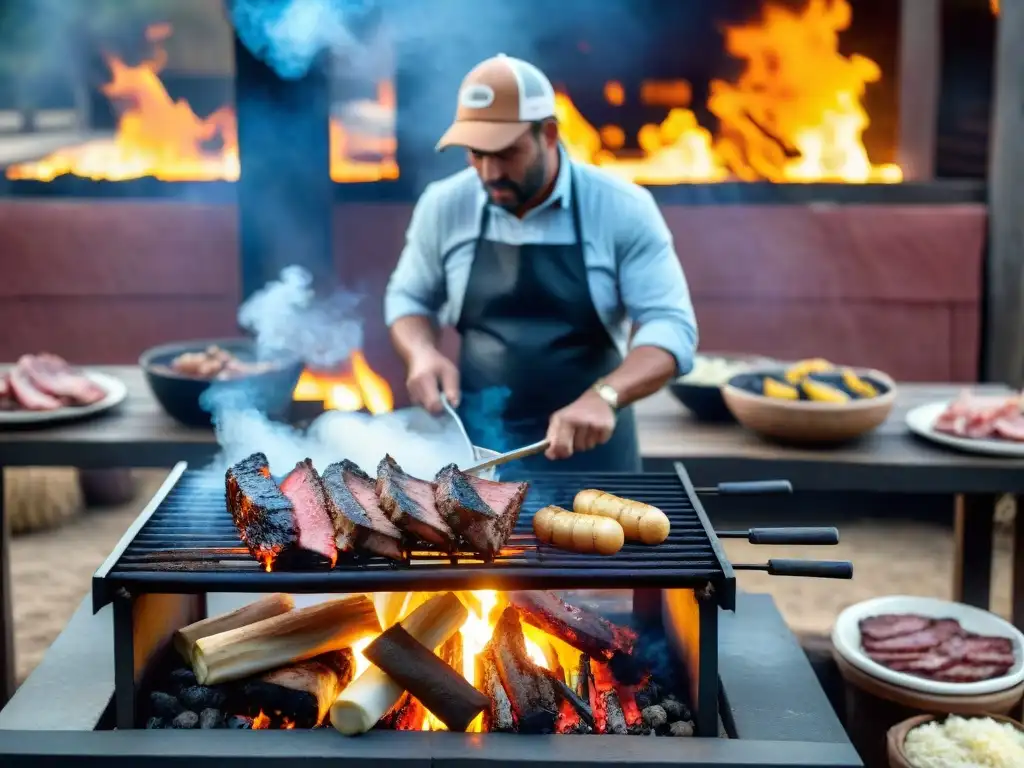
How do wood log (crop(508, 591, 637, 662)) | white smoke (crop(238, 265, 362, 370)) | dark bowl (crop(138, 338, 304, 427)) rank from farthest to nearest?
1. white smoke (crop(238, 265, 362, 370))
2. dark bowl (crop(138, 338, 304, 427))
3. wood log (crop(508, 591, 637, 662))

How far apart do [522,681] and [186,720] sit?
0.83m

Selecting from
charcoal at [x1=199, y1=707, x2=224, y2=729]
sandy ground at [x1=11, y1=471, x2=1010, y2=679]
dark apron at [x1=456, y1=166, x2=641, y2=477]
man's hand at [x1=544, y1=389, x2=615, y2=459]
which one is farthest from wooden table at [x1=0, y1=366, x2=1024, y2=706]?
charcoal at [x1=199, y1=707, x2=224, y2=729]

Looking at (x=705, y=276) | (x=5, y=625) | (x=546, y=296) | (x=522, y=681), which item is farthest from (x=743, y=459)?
(x=705, y=276)

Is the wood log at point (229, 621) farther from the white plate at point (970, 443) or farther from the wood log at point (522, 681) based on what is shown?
the white plate at point (970, 443)

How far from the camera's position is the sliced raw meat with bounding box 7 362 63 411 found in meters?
4.49

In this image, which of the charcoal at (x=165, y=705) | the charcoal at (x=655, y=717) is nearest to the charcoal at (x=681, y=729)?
the charcoal at (x=655, y=717)

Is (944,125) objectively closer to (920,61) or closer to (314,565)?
(920,61)

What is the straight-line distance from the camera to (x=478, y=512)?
2645mm

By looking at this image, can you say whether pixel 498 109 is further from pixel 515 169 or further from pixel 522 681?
pixel 522 681

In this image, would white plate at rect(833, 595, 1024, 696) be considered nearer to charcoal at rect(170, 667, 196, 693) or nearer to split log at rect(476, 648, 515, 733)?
split log at rect(476, 648, 515, 733)

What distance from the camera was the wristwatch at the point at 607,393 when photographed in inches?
147

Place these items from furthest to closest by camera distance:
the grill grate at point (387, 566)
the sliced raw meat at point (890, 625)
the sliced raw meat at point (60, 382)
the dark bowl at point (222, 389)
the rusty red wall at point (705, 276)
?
the rusty red wall at point (705, 276)
the sliced raw meat at point (60, 382)
the dark bowl at point (222, 389)
the sliced raw meat at point (890, 625)
the grill grate at point (387, 566)

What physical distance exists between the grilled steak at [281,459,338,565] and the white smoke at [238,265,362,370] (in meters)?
2.82

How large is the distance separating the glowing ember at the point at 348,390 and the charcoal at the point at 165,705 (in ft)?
6.95
